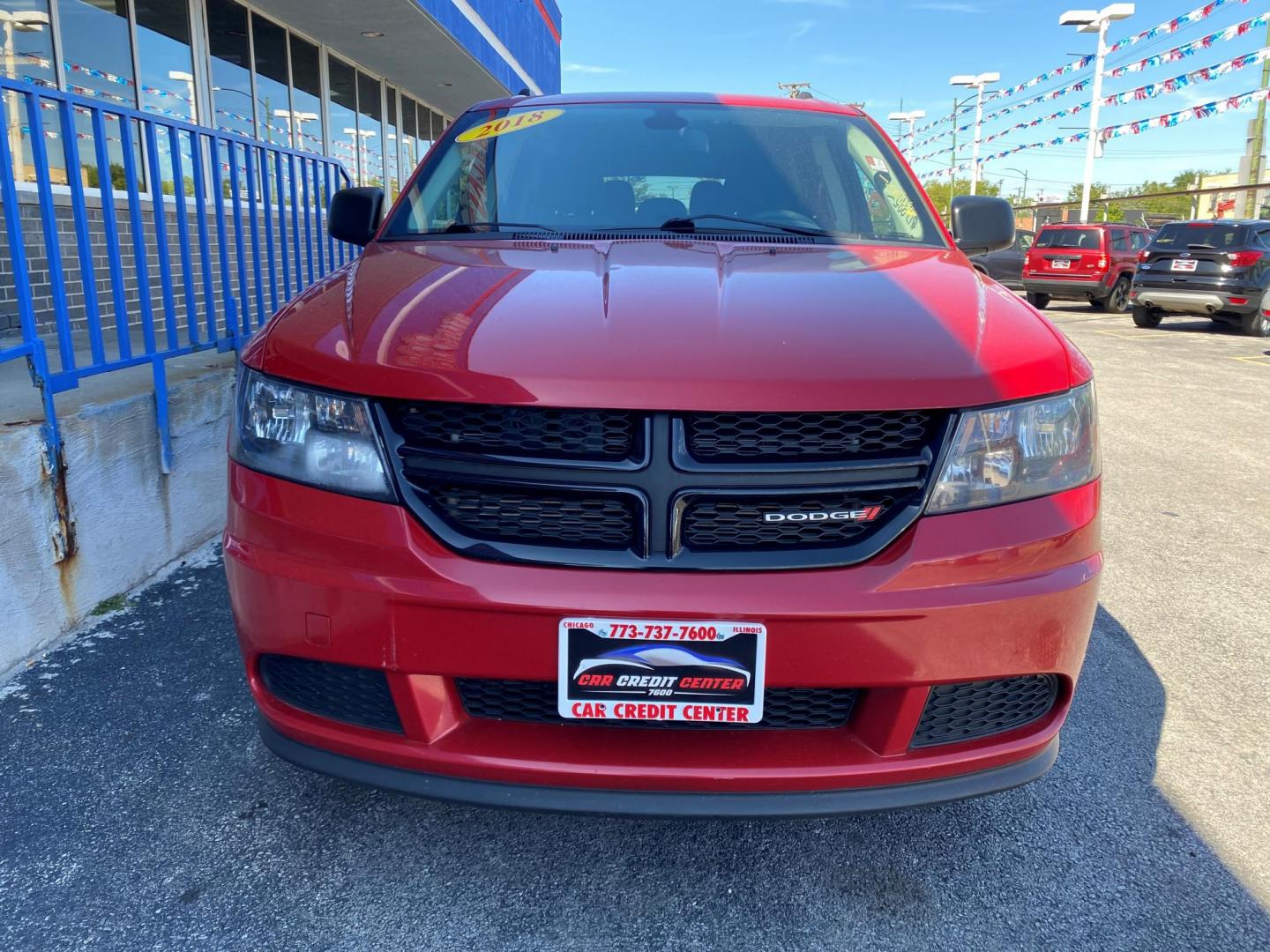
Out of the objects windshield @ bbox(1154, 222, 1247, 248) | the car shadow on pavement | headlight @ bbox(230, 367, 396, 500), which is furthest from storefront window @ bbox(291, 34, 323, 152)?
windshield @ bbox(1154, 222, 1247, 248)

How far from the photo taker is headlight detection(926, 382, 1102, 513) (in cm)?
157

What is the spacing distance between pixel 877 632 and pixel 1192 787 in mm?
1209

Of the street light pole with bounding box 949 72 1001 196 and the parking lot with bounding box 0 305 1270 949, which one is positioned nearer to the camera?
the parking lot with bounding box 0 305 1270 949

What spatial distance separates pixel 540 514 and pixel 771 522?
377mm

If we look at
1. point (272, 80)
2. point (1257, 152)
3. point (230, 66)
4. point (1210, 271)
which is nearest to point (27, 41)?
point (230, 66)

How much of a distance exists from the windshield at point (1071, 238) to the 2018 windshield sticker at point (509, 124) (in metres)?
16.2

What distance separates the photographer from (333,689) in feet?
5.40

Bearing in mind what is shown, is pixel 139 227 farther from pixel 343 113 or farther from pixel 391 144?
pixel 391 144

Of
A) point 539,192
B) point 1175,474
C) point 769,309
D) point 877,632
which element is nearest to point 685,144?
point 539,192

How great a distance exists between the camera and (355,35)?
34.1 feet

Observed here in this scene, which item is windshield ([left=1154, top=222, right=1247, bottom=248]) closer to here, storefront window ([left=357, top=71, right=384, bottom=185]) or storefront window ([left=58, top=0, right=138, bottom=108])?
storefront window ([left=357, top=71, right=384, bottom=185])

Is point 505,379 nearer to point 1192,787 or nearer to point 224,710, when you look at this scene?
point 224,710

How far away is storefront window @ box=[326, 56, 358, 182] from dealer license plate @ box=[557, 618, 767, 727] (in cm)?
1105

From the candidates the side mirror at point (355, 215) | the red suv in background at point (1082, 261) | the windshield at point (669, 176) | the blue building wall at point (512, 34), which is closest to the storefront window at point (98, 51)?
the blue building wall at point (512, 34)
